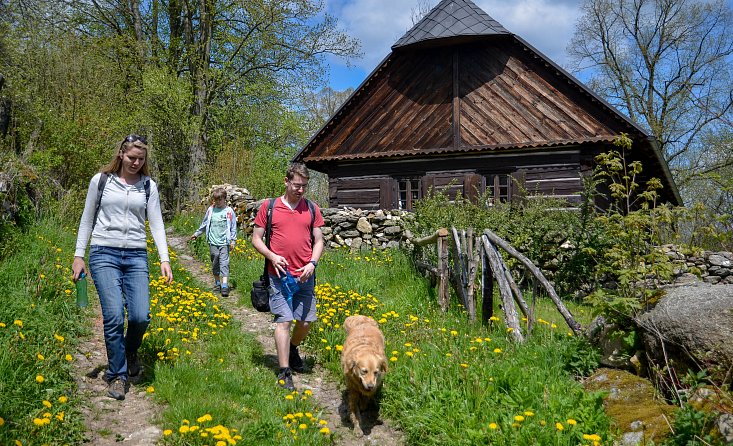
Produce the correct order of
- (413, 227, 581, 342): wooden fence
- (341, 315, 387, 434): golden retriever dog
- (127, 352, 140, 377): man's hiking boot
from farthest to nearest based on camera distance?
1. (413, 227, 581, 342): wooden fence
2. (127, 352, 140, 377): man's hiking boot
3. (341, 315, 387, 434): golden retriever dog

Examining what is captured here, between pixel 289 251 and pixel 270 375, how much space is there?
126cm

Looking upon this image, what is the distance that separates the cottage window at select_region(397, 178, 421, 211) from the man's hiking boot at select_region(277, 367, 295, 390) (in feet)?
37.8

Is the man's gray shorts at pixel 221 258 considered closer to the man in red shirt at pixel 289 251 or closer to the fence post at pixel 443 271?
the fence post at pixel 443 271

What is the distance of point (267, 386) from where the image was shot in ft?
15.7

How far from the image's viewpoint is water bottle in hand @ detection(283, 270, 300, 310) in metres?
4.93

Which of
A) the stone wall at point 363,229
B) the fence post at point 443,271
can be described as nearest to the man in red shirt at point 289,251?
the fence post at point 443,271

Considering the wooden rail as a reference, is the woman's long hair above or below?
above

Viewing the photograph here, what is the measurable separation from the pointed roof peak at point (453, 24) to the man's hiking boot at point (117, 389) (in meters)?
13.0

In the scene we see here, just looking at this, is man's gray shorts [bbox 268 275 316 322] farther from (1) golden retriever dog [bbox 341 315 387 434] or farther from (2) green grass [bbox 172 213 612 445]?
(2) green grass [bbox 172 213 612 445]

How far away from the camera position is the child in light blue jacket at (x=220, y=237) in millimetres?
8602

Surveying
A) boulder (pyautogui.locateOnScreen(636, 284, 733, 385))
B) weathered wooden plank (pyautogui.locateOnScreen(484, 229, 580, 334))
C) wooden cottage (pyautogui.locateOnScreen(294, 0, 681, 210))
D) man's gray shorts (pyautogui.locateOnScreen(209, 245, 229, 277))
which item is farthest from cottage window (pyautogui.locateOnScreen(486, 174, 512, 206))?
boulder (pyautogui.locateOnScreen(636, 284, 733, 385))

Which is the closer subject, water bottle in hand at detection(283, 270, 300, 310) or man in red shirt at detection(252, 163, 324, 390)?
man in red shirt at detection(252, 163, 324, 390)

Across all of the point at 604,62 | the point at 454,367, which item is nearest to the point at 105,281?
the point at 454,367

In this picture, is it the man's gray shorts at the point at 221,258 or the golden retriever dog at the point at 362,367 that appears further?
the man's gray shorts at the point at 221,258
